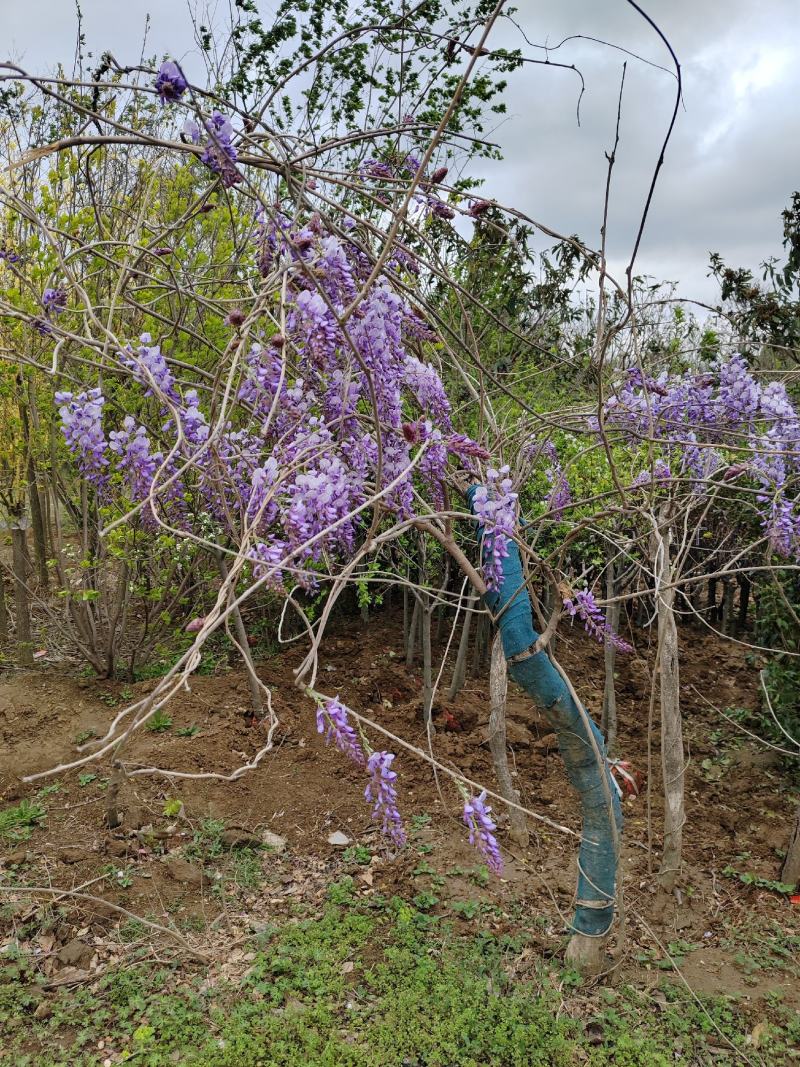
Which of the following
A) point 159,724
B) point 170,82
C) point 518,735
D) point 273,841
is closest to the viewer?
point 170,82

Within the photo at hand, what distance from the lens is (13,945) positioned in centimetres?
305

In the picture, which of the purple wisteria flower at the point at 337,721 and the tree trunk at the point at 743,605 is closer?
the purple wisteria flower at the point at 337,721

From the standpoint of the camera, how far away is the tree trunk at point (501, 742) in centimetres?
372

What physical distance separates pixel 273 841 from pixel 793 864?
2.51 meters

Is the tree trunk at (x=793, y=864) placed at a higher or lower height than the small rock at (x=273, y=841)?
lower

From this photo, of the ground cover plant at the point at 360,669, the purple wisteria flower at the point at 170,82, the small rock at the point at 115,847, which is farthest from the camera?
the small rock at the point at 115,847

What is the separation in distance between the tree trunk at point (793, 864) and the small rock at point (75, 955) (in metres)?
3.11

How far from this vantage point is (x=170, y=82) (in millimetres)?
1741

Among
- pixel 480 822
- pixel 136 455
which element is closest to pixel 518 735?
pixel 480 822

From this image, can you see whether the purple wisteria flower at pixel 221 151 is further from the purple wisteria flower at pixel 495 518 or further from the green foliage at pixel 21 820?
the green foliage at pixel 21 820

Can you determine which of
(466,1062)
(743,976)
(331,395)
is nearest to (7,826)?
(466,1062)

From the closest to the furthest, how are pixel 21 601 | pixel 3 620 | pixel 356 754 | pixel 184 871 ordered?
pixel 356 754 → pixel 184 871 → pixel 21 601 → pixel 3 620

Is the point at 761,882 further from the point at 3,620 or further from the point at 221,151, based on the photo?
the point at 3,620

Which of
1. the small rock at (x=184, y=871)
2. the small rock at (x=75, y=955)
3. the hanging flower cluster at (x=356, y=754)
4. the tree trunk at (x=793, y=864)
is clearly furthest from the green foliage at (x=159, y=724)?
the tree trunk at (x=793, y=864)
